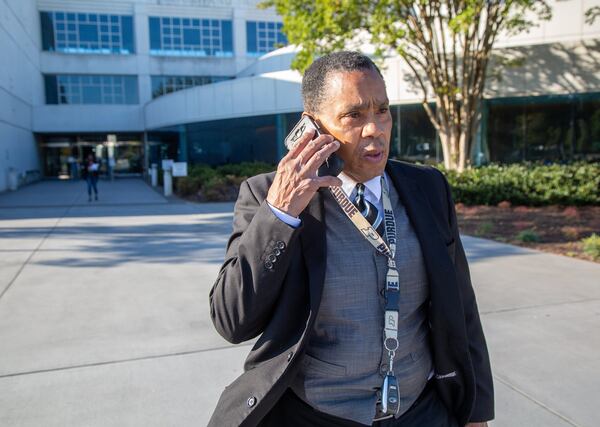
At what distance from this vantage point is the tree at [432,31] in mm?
12414

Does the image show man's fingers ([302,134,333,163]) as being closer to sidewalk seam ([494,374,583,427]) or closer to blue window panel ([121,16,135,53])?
sidewalk seam ([494,374,583,427])

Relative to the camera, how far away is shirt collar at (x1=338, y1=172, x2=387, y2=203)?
1824mm

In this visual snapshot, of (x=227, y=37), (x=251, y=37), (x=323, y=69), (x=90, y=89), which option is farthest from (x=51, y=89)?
(x=323, y=69)

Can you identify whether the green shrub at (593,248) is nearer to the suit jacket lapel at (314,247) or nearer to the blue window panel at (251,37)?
the suit jacket lapel at (314,247)

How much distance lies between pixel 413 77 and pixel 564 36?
4.89 meters

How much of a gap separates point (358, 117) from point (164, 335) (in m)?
Result: 3.75

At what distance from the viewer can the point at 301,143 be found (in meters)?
1.53

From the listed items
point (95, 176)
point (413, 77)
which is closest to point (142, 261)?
point (95, 176)

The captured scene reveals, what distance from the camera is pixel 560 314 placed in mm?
5176

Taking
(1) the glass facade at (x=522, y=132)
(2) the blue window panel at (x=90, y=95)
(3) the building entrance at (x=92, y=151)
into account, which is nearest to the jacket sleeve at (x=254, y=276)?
(1) the glass facade at (x=522, y=132)

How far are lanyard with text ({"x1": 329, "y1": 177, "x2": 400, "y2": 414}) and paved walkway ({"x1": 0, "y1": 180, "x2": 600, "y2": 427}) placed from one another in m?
1.95

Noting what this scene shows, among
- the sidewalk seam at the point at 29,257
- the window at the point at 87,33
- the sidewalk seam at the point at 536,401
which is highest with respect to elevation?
the window at the point at 87,33

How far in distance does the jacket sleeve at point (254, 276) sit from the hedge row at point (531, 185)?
12.7m

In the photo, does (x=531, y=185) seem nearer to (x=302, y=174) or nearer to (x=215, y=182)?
(x=215, y=182)
